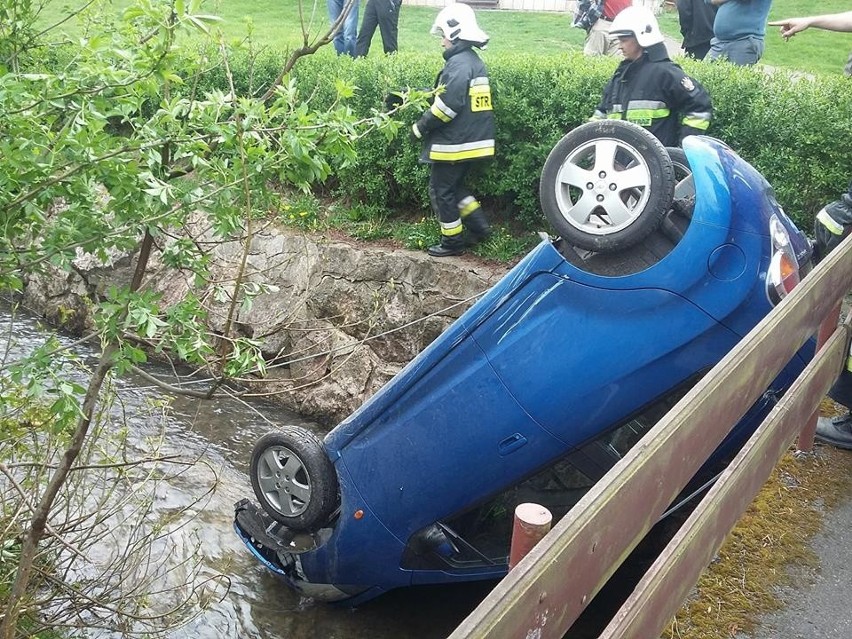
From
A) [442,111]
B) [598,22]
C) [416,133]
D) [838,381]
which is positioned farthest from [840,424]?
[598,22]

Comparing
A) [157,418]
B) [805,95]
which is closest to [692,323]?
[805,95]

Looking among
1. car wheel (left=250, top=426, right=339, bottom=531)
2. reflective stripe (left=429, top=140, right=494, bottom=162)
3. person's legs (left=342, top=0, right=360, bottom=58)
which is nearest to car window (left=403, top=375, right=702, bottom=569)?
car wheel (left=250, top=426, right=339, bottom=531)

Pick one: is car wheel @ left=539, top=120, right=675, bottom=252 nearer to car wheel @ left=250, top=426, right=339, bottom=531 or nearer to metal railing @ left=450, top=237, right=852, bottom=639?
metal railing @ left=450, top=237, right=852, bottom=639

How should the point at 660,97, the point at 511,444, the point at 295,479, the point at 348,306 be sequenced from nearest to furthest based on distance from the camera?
the point at 511,444
the point at 295,479
the point at 660,97
the point at 348,306

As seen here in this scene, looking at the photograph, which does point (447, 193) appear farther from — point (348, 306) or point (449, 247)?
point (348, 306)

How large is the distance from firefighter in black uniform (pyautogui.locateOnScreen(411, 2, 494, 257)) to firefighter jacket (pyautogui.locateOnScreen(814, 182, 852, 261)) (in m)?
2.72

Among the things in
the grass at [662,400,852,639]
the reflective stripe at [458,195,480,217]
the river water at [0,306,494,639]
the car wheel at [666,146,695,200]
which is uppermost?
the car wheel at [666,146,695,200]

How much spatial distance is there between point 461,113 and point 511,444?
11.6 ft

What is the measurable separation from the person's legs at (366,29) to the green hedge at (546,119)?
7.01ft

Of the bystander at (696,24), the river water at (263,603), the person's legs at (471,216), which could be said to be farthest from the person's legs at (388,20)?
the river water at (263,603)

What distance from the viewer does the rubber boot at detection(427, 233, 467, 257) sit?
22.2ft

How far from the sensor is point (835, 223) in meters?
4.30

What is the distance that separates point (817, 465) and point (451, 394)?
1820mm

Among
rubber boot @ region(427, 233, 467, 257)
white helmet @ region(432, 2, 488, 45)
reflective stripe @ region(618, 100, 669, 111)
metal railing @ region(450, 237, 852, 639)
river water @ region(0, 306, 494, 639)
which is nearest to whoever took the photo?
metal railing @ region(450, 237, 852, 639)
